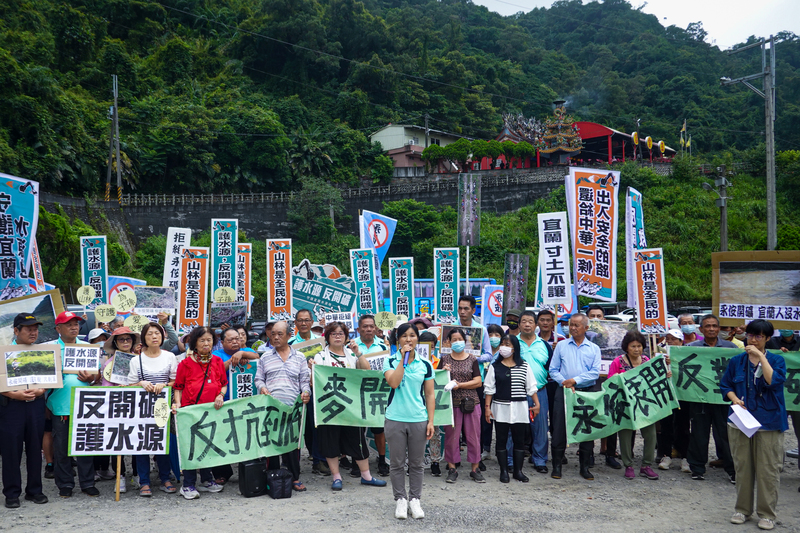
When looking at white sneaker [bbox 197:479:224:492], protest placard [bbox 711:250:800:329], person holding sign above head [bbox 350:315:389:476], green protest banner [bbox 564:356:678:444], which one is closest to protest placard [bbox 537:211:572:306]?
protest placard [bbox 711:250:800:329]

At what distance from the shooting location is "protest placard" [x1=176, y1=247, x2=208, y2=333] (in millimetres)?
11016

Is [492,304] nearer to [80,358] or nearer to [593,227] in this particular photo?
[593,227]

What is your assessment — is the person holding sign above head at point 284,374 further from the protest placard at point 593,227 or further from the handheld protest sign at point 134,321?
the protest placard at point 593,227

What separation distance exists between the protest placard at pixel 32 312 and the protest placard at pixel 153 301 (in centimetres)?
299

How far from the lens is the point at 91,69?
37094mm

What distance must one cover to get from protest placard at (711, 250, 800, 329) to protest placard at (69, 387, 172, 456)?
19.3 ft

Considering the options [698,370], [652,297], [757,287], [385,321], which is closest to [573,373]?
[698,370]

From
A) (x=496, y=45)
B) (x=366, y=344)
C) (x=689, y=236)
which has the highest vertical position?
(x=496, y=45)

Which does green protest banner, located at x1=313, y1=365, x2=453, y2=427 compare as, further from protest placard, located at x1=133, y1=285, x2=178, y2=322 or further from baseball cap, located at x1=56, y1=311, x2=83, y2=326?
protest placard, located at x1=133, y1=285, x2=178, y2=322

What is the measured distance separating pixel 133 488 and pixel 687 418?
5.74 metres

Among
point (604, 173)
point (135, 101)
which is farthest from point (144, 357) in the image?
point (135, 101)

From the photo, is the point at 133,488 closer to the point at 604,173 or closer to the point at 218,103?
the point at 604,173

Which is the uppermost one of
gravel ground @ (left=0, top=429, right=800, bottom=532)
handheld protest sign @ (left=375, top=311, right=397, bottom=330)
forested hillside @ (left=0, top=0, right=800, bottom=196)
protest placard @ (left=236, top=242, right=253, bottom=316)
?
forested hillside @ (left=0, top=0, right=800, bottom=196)

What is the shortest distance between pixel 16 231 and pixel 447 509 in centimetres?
681
